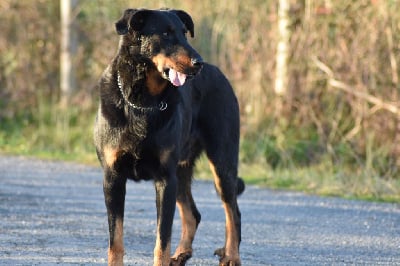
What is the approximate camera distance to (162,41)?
6.36 metres

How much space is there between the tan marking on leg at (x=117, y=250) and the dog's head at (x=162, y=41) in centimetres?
98

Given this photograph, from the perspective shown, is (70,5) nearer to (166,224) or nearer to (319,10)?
(319,10)

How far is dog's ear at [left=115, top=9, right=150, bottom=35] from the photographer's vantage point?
6414mm

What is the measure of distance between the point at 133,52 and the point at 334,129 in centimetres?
746

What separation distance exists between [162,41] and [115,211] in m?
1.11

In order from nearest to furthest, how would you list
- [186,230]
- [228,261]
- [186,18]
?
[186,18] → [228,261] → [186,230]

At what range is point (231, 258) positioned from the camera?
717cm

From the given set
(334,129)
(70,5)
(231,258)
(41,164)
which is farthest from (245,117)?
(231,258)

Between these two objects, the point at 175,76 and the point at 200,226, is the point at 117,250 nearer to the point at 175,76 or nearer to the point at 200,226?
the point at 175,76

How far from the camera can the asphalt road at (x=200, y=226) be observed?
7410 millimetres

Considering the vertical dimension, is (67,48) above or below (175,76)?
below

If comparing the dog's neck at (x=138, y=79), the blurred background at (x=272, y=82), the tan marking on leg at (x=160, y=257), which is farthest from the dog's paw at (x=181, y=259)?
the blurred background at (x=272, y=82)

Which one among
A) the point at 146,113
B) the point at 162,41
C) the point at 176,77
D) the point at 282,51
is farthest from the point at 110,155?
the point at 282,51

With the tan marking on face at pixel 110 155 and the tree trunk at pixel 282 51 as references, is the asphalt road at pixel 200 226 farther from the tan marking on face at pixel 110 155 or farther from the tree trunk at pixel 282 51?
the tree trunk at pixel 282 51
